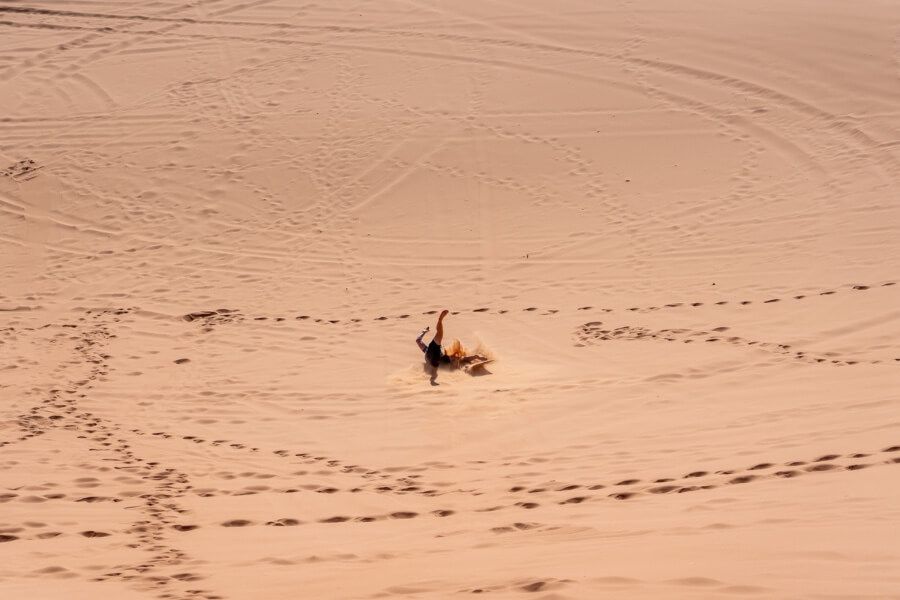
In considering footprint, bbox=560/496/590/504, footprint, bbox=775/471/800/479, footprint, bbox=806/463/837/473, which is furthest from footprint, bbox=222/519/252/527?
footprint, bbox=806/463/837/473

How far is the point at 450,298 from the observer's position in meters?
11.7

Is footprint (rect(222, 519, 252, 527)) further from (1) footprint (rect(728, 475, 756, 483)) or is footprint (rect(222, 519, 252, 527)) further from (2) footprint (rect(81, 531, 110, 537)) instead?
(1) footprint (rect(728, 475, 756, 483))

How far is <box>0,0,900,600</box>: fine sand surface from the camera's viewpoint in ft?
19.3

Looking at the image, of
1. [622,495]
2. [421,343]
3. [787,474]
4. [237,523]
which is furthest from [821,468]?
[421,343]

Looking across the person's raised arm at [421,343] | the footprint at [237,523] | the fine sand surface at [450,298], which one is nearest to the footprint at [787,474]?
the fine sand surface at [450,298]

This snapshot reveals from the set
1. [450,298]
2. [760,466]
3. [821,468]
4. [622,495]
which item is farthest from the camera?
[450,298]

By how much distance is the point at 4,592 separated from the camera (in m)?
5.30

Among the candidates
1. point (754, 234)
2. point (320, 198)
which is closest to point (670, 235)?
point (754, 234)

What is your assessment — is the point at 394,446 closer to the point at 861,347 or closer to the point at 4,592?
the point at 4,592

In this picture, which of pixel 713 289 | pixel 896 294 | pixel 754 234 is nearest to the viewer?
pixel 896 294

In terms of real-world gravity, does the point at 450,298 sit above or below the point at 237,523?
above

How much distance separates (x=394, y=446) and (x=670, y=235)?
578 centimetres

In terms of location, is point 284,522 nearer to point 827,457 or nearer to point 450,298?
point 827,457

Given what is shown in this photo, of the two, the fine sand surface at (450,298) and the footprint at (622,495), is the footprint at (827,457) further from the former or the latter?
the footprint at (622,495)
